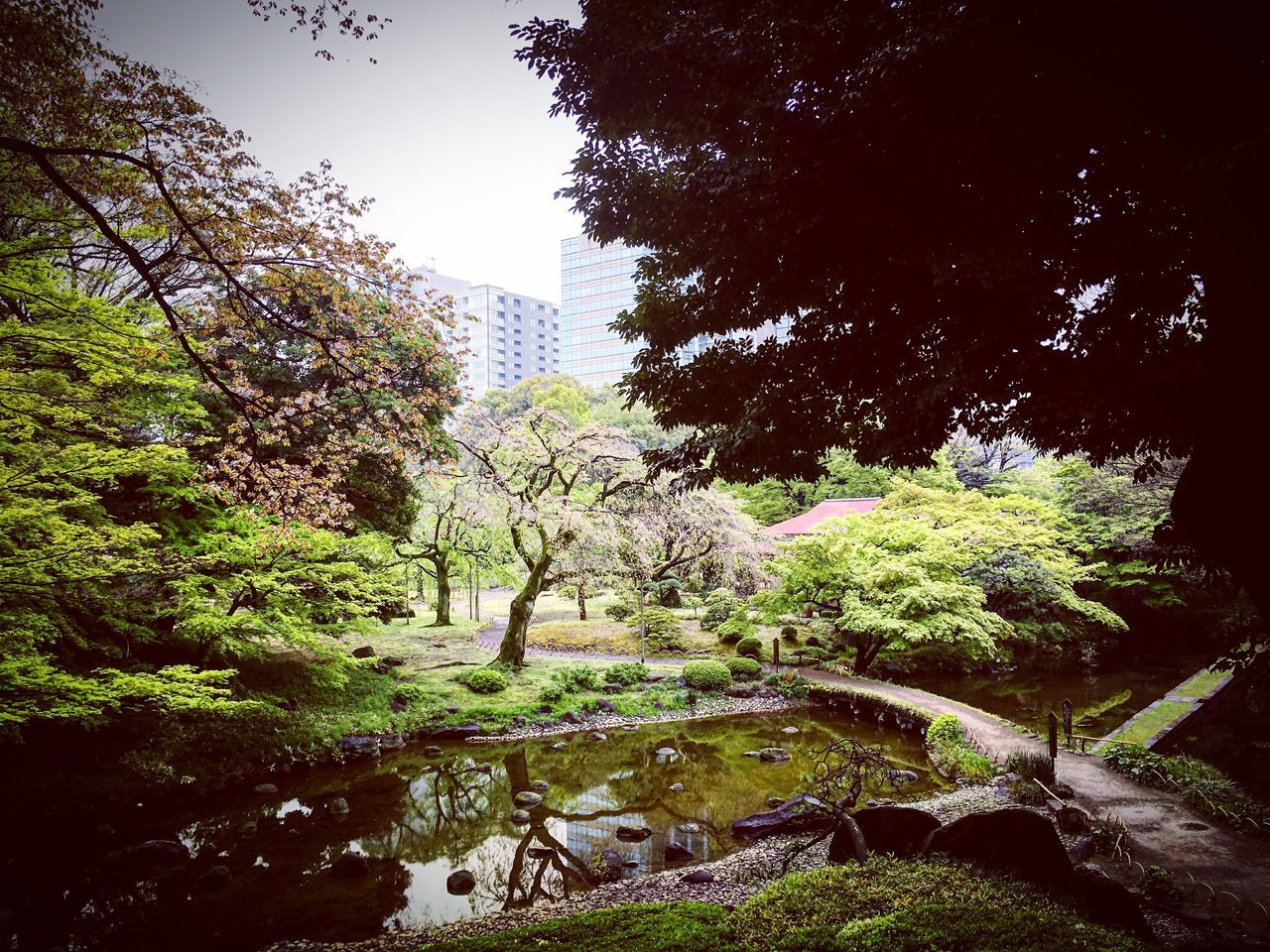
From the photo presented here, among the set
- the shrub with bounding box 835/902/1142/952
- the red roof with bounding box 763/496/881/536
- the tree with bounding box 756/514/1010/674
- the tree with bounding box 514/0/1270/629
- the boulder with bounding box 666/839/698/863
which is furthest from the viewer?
the red roof with bounding box 763/496/881/536

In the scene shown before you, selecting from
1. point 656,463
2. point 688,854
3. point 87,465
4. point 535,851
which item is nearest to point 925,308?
point 656,463

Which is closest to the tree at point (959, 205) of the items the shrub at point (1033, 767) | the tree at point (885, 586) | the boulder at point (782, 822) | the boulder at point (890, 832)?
the boulder at point (890, 832)

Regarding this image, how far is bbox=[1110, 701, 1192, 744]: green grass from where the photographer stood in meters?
10.3

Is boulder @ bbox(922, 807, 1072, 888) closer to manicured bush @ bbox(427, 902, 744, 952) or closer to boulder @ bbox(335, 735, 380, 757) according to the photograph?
manicured bush @ bbox(427, 902, 744, 952)

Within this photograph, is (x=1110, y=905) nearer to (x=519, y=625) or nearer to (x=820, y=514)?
(x=519, y=625)

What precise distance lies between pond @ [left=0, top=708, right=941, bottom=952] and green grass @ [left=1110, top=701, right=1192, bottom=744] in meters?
3.58

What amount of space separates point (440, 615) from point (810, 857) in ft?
62.7

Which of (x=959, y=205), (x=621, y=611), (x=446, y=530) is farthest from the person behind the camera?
(x=621, y=611)

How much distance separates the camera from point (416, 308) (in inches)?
223

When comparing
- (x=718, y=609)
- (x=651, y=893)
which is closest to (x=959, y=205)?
(x=651, y=893)

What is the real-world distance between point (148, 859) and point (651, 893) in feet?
20.0

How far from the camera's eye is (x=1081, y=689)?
16.0 m

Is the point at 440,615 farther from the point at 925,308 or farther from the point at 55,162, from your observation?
the point at 925,308

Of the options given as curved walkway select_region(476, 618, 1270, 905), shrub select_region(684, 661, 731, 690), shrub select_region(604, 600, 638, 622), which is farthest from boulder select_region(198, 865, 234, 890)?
shrub select_region(604, 600, 638, 622)
